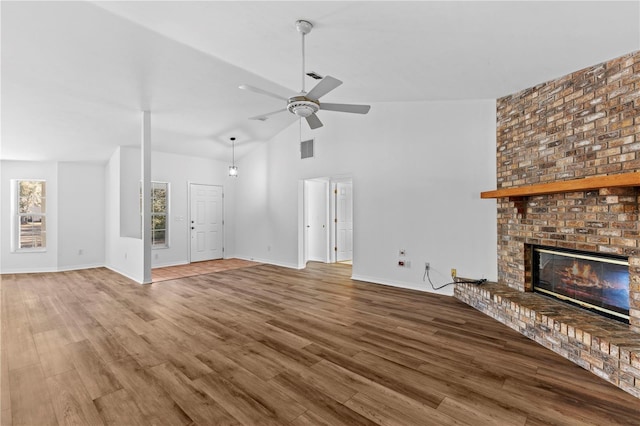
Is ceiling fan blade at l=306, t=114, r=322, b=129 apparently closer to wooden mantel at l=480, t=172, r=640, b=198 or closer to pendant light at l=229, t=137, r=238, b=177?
wooden mantel at l=480, t=172, r=640, b=198

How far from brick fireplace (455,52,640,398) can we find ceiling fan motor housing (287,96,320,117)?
2428 millimetres

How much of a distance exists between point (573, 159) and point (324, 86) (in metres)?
2.66

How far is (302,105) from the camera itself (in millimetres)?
2852

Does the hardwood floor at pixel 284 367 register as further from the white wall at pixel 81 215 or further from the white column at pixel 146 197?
the white wall at pixel 81 215

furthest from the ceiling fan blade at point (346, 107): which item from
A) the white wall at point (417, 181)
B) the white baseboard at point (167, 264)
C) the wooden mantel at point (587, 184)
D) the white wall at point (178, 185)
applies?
the white baseboard at point (167, 264)

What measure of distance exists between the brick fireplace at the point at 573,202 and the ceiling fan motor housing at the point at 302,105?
2.43m

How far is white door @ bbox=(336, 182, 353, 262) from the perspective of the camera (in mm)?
7641

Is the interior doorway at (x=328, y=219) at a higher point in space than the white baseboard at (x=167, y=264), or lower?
higher

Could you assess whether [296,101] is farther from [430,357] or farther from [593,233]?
[593,233]

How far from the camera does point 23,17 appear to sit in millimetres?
2840

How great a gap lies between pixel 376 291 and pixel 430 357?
2.15 meters

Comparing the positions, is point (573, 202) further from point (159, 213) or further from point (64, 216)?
point (64, 216)

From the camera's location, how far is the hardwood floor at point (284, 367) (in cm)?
186

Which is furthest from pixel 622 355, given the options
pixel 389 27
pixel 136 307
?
pixel 136 307
